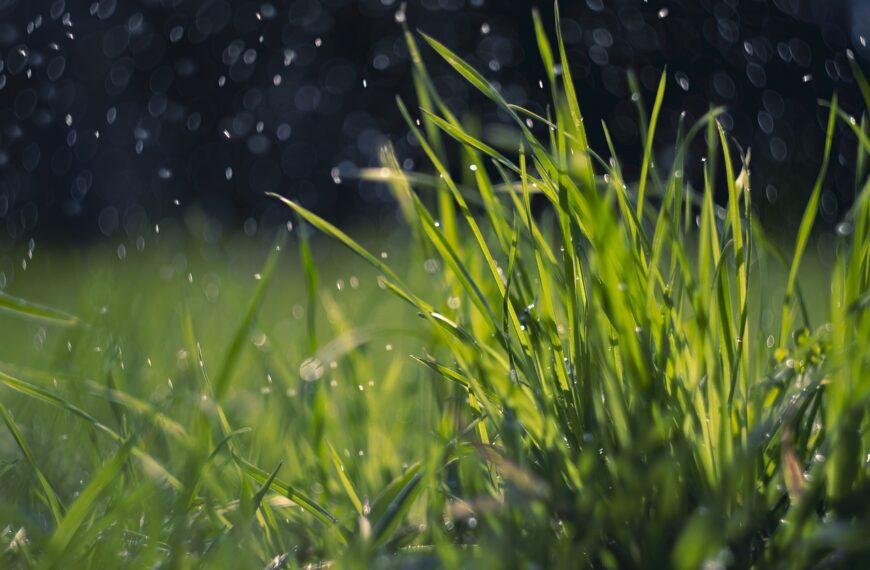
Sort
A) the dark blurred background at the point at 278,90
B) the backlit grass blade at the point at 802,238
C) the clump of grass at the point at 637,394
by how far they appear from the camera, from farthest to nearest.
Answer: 1. the dark blurred background at the point at 278,90
2. the backlit grass blade at the point at 802,238
3. the clump of grass at the point at 637,394

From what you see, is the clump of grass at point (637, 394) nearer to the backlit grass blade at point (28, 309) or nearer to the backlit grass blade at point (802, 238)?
the backlit grass blade at point (802, 238)

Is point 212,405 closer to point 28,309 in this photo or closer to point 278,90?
point 28,309

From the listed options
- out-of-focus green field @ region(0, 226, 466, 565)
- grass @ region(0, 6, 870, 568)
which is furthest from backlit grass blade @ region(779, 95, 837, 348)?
out-of-focus green field @ region(0, 226, 466, 565)

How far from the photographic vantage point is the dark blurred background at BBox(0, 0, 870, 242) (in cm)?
294

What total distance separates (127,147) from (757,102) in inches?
144

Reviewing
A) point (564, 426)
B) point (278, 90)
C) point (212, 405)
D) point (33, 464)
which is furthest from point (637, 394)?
point (278, 90)

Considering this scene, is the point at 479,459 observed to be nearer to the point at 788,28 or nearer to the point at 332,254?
the point at 788,28

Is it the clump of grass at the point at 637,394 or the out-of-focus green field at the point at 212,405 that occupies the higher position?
the clump of grass at the point at 637,394

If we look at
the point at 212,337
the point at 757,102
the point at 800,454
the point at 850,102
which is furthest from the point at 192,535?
the point at 757,102

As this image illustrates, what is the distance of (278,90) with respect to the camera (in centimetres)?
518

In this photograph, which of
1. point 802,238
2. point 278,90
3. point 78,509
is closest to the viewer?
point 78,509

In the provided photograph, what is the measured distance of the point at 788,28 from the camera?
2799 mm

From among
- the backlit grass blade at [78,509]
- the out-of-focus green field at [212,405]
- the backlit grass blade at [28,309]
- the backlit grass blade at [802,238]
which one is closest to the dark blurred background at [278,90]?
the out-of-focus green field at [212,405]

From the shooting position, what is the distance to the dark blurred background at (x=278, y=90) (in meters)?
2.94
